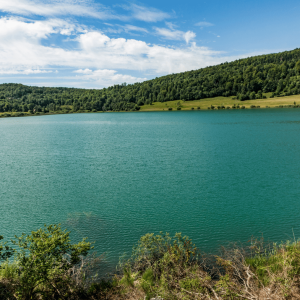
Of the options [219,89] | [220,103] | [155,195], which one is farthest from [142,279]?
[219,89]

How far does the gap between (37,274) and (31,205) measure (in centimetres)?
1339

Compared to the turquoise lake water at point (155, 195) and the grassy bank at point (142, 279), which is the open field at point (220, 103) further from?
the grassy bank at point (142, 279)

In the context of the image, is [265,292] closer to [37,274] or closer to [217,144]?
[37,274]

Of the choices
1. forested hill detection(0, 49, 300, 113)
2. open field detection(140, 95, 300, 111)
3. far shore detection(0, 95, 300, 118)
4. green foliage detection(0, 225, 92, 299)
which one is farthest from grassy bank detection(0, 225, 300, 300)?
forested hill detection(0, 49, 300, 113)

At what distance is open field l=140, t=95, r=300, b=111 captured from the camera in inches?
5179

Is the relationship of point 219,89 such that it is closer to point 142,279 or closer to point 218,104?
point 218,104

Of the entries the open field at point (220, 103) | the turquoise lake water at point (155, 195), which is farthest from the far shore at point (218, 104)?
the turquoise lake water at point (155, 195)

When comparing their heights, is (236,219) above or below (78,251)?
below

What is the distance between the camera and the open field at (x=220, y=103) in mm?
131538

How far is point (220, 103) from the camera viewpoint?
493ft

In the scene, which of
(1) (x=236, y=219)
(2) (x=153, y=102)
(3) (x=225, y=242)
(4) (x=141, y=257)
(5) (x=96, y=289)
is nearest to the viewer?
(5) (x=96, y=289)

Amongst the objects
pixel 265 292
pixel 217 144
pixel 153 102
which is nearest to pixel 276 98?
pixel 153 102

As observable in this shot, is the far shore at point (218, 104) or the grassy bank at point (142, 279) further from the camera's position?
the far shore at point (218, 104)

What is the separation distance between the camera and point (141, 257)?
11.3 meters
